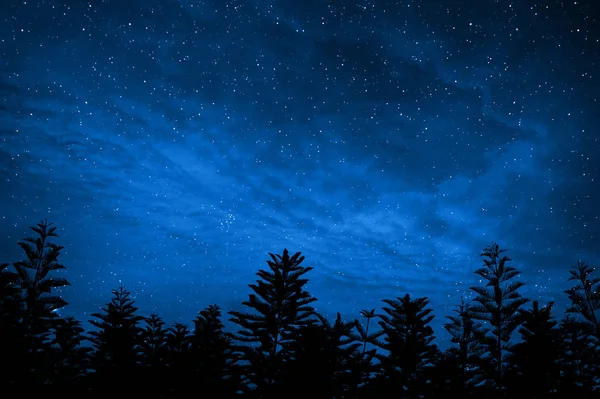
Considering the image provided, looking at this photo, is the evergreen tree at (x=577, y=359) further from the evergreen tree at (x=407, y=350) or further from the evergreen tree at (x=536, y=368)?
the evergreen tree at (x=407, y=350)

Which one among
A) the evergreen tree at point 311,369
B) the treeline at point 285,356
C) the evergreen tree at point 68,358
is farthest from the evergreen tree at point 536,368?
the evergreen tree at point 68,358

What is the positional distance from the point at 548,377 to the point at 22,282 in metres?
16.7

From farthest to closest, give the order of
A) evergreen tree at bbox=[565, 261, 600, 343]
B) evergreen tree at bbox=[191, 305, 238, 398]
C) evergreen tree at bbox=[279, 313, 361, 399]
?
1. evergreen tree at bbox=[565, 261, 600, 343]
2. evergreen tree at bbox=[191, 305, 238, 398]
3. evergreen tree at bbox=[279, 313, 361, 399]

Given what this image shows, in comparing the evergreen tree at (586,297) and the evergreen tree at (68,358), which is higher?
the evergreen tree at (586,297)

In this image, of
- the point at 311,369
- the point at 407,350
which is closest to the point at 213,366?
the point at 311,369

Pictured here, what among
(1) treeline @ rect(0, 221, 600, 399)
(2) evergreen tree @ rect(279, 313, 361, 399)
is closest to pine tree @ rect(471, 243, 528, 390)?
(1) treeline @ rect(0, 221, 600, 399)

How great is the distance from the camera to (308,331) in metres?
7.54

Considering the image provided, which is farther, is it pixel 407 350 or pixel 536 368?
pixel 407 350

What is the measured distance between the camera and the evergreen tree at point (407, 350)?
10273mm

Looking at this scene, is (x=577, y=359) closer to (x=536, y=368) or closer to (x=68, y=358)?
(x=536, y=368)

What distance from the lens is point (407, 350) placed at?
36.6 ft

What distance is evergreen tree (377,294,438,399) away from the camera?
10.3 meters

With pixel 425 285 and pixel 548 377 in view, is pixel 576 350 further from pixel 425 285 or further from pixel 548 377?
pixel 425 285

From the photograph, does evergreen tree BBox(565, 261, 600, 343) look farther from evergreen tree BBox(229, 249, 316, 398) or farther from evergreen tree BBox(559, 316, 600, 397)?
evergreen tree BBox(229, 249, 316, 398)
